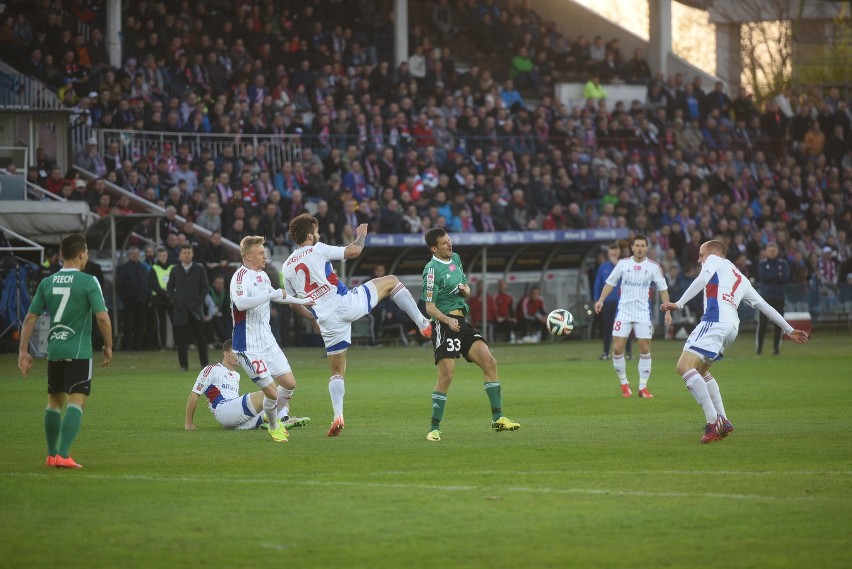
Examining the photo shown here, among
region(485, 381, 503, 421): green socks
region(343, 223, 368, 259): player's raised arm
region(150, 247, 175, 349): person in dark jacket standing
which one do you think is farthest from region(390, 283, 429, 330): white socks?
region(150, 247, 175, 349): person in dark jacket standing

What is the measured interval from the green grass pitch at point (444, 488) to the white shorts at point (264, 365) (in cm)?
70

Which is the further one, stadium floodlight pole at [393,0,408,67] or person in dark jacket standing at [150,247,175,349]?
stadium floodlight pole at [393,0,408,67]

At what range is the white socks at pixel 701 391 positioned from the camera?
1343 centimetres

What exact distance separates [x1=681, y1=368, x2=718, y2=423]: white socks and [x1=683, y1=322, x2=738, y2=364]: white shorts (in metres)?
0.23

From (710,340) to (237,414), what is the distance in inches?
206

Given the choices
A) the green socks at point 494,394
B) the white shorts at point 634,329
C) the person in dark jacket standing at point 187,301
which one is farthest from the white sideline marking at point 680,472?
the person in dark jacket standing at point 187,301

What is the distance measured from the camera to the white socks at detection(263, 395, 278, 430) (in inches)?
544

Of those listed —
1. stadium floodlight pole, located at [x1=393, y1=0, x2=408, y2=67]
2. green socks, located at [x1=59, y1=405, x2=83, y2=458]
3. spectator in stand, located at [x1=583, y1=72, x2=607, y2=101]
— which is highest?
stadium floodlight pole, located at [x1=393, y1=0, x2=408, y2=67]

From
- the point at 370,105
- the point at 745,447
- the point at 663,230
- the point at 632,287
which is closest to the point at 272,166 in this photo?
the point at 370,105

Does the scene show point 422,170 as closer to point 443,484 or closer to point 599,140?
point 599,140

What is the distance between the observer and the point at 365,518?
9.03m

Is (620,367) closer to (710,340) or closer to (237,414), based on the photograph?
(710,340)

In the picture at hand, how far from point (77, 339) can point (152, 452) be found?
1.67m

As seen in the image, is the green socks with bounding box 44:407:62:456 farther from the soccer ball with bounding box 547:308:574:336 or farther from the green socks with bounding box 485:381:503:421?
the soccer ball with bounding box 547:308:574:336
